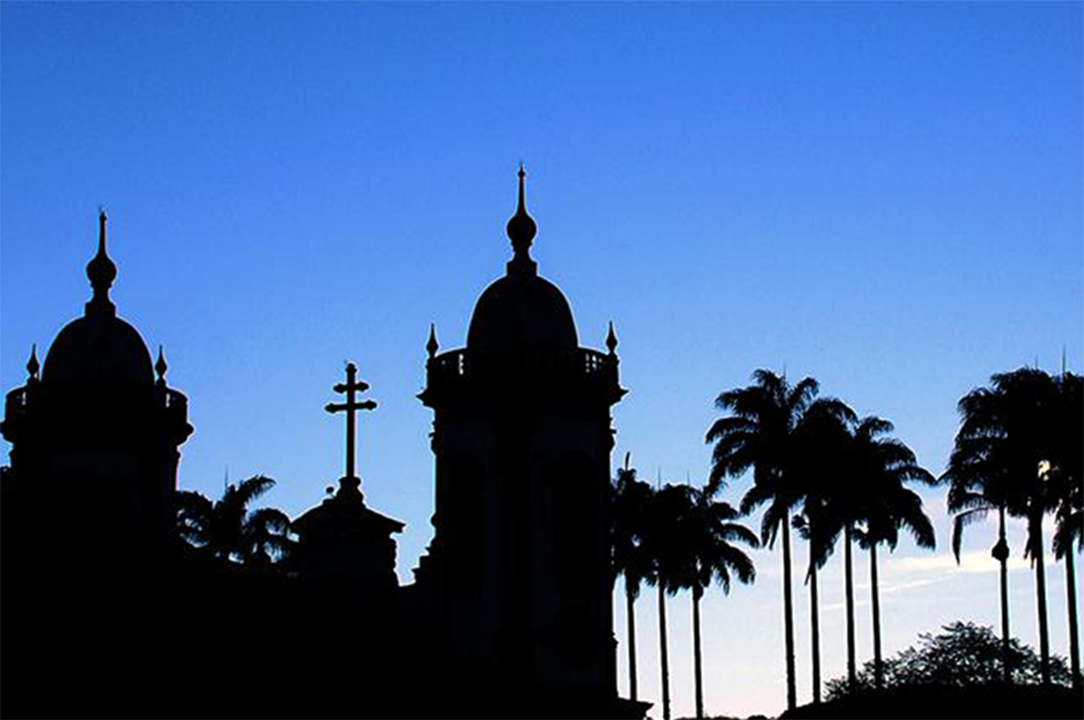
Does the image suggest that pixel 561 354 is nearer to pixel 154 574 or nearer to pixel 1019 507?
pixel 154 574

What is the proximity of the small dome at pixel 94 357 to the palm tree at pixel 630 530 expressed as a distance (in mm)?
26890

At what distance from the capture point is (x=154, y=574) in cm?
5166

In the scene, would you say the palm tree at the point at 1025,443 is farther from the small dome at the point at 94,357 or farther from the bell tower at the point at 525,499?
the small dome at the point at 94,357

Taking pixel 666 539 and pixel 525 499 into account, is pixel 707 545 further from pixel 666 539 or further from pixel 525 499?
pixel 525 499

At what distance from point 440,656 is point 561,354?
9.28m

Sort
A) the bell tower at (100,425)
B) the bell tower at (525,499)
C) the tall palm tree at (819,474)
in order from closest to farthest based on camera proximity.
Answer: the bell tower at (525,499) → the bell tower at (100,425) → the tall palm tree at (819,474)

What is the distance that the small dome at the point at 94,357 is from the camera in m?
66.6

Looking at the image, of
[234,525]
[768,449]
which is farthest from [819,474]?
[234,525]

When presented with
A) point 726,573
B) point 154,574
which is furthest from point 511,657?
point 726,573

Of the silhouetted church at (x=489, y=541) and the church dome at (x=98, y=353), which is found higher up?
the church dome at (x=98, y=353)

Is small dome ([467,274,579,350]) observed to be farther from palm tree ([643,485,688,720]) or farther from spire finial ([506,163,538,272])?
palm tree ([643,485,688,720])

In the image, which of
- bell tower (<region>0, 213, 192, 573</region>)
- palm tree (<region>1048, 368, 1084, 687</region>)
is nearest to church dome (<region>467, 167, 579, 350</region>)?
bell tower (<region>0, 213, 192, 573</region>)

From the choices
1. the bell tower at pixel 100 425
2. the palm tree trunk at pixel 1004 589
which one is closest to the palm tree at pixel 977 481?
the palm tree trunk at pixel 1004 589

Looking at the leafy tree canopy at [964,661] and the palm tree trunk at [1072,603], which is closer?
the palm tree trunk at [1072,603]
